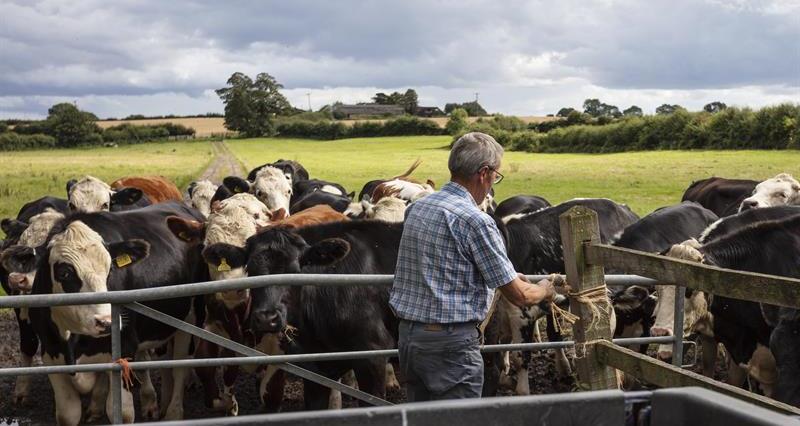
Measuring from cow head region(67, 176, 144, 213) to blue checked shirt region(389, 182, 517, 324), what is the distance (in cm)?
844

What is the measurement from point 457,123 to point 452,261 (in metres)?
81.2

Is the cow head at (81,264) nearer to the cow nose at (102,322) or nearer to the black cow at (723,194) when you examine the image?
the cow nose at (102,322)

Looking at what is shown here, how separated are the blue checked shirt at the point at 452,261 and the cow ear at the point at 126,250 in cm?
327

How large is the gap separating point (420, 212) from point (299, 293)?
2.57 m

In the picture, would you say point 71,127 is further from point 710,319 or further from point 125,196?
point 710,319

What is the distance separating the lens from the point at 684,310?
19.4ft

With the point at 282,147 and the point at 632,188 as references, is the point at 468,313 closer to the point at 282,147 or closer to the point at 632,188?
the point at 632,188

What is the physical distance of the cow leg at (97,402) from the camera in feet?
21.7

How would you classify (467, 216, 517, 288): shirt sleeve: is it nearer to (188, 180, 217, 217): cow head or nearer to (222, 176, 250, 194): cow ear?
(222, 176, 250, 194): cow ear

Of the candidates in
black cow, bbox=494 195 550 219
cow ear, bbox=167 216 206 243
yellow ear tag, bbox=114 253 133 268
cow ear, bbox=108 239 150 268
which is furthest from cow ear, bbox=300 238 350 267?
black cow, bbox=494 195 550 219

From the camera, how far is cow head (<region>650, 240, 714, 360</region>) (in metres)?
6.11

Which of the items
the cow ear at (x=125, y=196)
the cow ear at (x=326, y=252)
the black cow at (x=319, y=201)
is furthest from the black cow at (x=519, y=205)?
the cow ear at (x=326, y=252)

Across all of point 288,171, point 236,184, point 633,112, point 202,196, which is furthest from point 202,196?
point 633,112

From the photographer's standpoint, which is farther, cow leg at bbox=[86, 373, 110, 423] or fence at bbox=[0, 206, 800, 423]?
cow leg at bbox=[86, 373, 110, 423]
